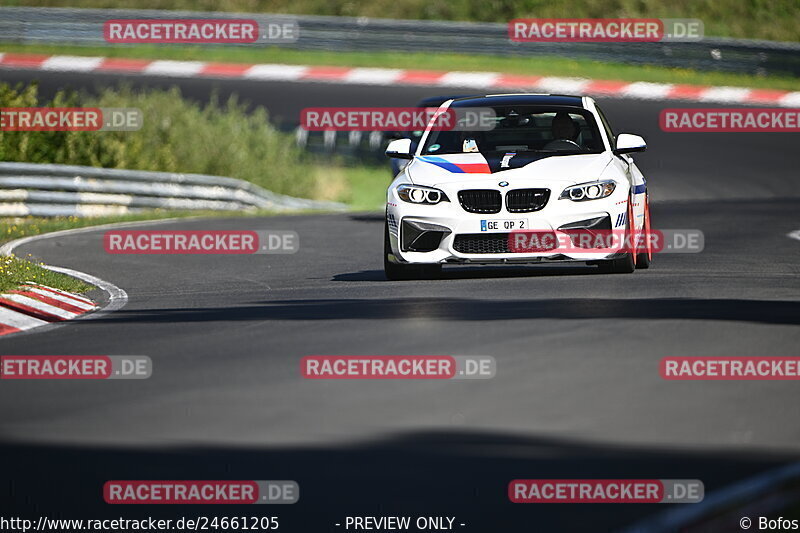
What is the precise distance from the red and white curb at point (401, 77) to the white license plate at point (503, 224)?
18.9 m

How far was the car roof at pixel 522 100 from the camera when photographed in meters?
13.5

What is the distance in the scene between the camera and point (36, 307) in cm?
1167

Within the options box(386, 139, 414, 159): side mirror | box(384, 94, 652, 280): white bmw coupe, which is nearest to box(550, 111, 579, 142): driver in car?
box(384, 94, 652, 280): white bmw coupe

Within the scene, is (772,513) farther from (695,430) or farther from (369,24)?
(369,24)

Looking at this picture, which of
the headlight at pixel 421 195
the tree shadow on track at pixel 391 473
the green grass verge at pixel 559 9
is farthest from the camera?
the green grass verge at pixel 559 9

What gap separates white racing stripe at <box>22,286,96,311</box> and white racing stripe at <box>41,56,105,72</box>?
23.4 metres

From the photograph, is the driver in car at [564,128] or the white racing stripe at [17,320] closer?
the white racing stripe at [17,320]

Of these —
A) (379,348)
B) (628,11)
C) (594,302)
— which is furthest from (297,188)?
(379,348)

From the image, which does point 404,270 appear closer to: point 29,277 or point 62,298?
point 62,298

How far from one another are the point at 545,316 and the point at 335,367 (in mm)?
2157

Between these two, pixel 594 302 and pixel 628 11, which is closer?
pixel 594 302

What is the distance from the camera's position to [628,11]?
129ft

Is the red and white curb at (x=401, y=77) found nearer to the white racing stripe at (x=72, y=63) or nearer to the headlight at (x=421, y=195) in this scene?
the white racing stripe at (x=72, y=63)

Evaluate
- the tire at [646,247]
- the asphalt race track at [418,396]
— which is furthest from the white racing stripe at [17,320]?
the tire at [646,247]
